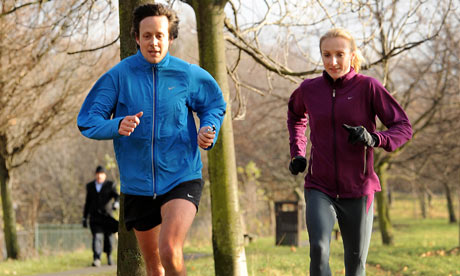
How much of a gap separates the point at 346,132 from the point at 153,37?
1.38 metres

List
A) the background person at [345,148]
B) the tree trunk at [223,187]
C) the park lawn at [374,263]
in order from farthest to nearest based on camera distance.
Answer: the park lawn at [374,263] < the tree trunk at [223,187] < the background person at [345,148]

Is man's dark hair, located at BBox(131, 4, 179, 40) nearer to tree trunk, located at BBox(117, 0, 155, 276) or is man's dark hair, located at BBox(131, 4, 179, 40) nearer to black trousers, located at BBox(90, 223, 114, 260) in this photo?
tree trunk, located at BBox(117, 0, 155, 276)

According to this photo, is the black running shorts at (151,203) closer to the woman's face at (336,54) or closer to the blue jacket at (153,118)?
the blue jacket at (153,118)

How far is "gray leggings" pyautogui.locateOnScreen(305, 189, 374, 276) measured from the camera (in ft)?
13.6

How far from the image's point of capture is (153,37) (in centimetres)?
410

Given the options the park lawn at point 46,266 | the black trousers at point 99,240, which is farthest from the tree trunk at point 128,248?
the black trousers at point 99,240

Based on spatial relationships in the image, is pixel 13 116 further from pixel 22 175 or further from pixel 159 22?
pixel 22 175

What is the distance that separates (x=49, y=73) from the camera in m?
15.8

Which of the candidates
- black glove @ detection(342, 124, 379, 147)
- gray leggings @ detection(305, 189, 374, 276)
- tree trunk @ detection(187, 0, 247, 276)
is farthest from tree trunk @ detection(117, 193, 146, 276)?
black glove @ detection(342, 124, 379, 147)

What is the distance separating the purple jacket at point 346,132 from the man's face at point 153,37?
1.09m

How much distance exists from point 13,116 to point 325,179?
39.3 feet

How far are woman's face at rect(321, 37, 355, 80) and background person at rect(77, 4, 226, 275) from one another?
2.51 feet

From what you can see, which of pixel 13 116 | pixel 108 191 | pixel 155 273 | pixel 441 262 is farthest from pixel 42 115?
pixel 155 273

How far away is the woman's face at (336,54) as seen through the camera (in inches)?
170
